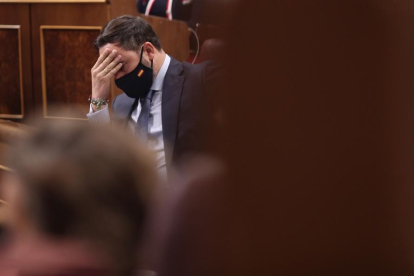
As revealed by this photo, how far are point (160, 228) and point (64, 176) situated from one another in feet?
0.47

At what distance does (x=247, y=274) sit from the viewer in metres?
0.46

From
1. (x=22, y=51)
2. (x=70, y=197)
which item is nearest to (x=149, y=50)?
(x=70, y=197)

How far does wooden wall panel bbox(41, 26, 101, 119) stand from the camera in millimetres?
3441

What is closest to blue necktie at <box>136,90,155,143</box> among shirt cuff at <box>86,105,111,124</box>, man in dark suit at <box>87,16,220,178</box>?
man in dark suit at <box>87,16,220,178</box>

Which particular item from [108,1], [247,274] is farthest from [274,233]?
[108,1]

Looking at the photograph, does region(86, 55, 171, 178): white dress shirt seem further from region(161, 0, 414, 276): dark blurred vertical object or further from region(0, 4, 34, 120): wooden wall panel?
region(0, 4, 34, 120): wooden wall panel

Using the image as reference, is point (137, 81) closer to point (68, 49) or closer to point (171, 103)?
point (171, 103)

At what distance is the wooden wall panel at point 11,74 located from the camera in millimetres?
3598

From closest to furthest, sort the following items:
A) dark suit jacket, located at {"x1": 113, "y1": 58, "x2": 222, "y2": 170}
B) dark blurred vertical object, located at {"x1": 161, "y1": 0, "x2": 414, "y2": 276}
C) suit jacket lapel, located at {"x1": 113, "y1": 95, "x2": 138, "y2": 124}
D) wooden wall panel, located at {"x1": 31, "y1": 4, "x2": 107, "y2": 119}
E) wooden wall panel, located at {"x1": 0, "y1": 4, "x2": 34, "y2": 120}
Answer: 1. dark blurred vertical object, located at {"x1": 161, "y1": 0, "x2": 414, "y2": 276}
2. dark suit jacket, located at {"x1": 113, "y1": 58, "x2": 222, "y2": 170}
3. suit jacket lapel, located at {"x1": 113, "y1": 95, "x2": 138, "y2": 124}
4. wooden wall panel, located at {"x1": 31, "y1": 4, "x2": 107, "y2": 119}
5. wooden wall panel, located at {"x1": 0, "y1": 4, "x2": 34, "y2": 120}

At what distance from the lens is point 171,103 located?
1.85m

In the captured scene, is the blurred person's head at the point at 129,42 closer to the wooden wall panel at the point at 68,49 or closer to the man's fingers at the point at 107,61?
the man's fingers at the point at 107,61

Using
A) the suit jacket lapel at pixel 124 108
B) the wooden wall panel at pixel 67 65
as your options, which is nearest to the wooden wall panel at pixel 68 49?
the wooden wall panel at pixel 67 65

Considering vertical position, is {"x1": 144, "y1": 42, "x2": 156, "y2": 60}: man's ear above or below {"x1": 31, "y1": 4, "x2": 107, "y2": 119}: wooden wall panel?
above

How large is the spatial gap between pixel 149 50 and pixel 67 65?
5.72 feet
